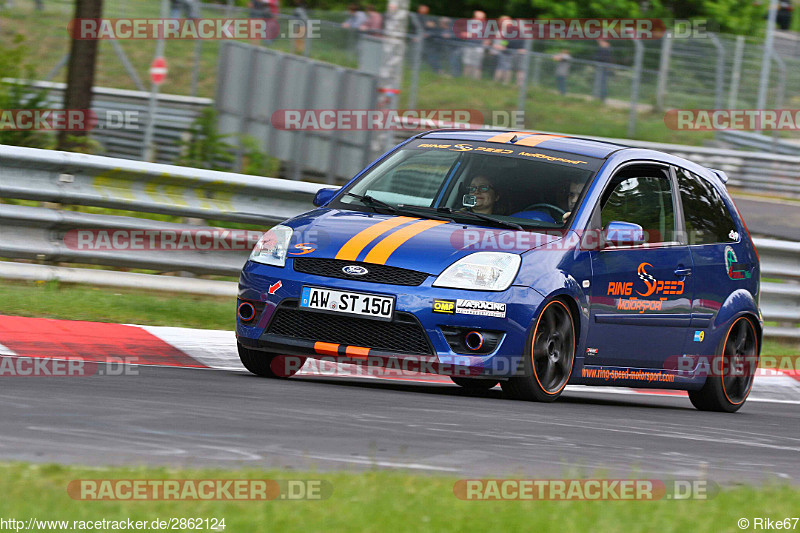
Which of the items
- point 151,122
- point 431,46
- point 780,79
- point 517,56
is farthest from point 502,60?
point 151,122

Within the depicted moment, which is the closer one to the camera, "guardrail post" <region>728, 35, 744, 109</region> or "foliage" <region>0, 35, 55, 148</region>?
"foliage" <region>0, 35, 55, 148</region>

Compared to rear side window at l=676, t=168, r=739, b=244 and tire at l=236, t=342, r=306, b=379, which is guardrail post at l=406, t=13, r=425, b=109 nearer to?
rear side window at l=676, t=168, r=739, b=244

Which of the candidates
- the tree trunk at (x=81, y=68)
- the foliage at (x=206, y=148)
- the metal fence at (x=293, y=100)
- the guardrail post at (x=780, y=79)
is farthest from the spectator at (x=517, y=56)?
the tree trunk at (x=81, y=68)

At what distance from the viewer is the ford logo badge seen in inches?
290

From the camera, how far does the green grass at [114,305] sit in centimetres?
925

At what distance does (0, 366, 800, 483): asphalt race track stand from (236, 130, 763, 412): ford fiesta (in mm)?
309

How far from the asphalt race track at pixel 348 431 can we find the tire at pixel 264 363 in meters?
0.13

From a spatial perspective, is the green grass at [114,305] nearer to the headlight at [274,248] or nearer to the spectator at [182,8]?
the headlight at [274,248]

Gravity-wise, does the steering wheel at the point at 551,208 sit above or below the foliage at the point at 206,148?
above

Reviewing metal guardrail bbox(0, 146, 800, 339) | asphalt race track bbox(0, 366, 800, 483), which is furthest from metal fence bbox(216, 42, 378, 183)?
asphalt race track bbox(0, 366, 800, 483)

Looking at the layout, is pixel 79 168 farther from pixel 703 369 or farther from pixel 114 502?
pixel 114 502

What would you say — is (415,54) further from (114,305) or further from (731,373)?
(731,373)

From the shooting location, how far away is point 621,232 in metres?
8.09

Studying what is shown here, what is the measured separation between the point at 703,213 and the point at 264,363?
→ 326 cm
